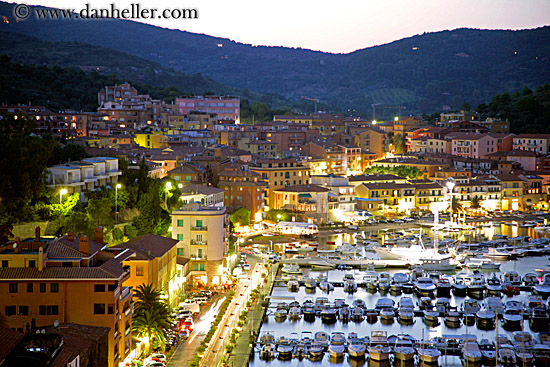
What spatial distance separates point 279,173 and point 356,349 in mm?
17096

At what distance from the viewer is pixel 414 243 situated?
2645cm

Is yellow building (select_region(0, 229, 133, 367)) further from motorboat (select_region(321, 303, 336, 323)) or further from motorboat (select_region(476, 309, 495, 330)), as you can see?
motorboat (select_region(476, 309, 495, 330))

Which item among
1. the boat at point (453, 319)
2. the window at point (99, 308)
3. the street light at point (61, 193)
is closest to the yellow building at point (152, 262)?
the street light at point (61, 193)

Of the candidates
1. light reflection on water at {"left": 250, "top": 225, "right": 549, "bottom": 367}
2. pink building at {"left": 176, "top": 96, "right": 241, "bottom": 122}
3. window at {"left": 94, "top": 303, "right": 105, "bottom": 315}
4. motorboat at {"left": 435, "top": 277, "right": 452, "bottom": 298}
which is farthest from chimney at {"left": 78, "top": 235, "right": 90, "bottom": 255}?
pink building at {"left": 176, "top": 96, "right": 241, "bottom": 122}

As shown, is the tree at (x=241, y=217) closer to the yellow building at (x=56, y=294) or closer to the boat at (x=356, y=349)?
the boat at (x=356, y=349)

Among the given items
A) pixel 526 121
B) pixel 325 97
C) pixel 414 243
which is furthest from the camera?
pixel 325 97

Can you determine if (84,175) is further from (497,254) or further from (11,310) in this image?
(497,254)

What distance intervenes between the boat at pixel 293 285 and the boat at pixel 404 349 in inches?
200

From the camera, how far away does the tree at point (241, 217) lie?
27.5m

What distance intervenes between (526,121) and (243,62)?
6684 centimetres

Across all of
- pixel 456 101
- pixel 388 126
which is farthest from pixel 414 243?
pixel 456 101

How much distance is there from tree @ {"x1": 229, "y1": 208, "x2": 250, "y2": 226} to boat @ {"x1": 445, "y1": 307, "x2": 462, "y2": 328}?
35.4ft

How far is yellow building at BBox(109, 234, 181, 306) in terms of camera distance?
1501cm

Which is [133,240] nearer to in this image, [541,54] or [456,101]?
[456,101]
